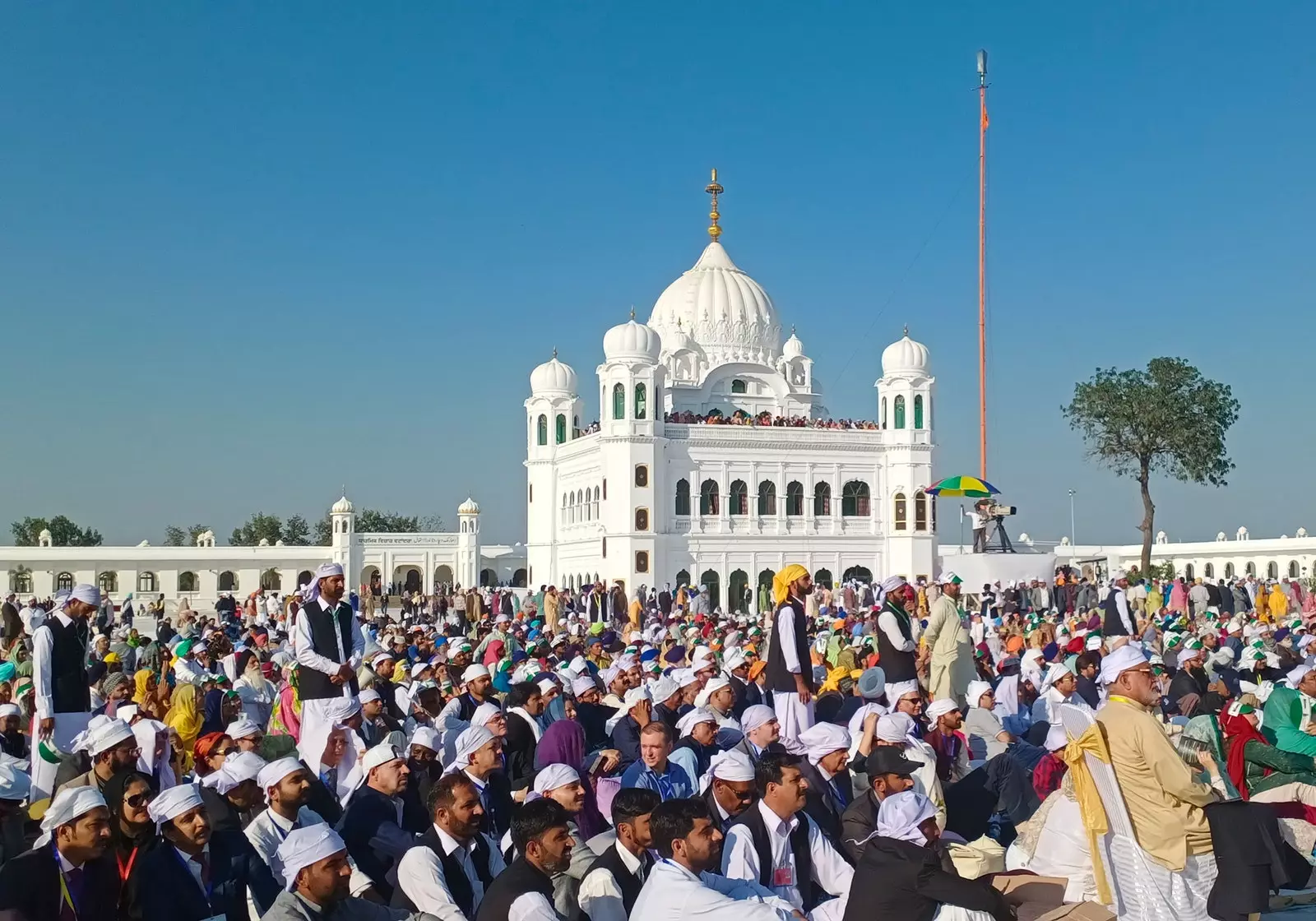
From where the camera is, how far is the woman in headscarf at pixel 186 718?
8.95m

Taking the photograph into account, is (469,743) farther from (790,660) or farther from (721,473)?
(721,473)

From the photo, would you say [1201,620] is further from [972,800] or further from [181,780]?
[181,780]

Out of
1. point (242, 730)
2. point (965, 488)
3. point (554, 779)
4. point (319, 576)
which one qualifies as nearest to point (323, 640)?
point (319, 576)

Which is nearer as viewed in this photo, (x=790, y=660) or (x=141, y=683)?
(x=790, y=660)

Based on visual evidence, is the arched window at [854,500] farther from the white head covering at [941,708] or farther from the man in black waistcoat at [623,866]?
the man in black waistcoat at [623,866]

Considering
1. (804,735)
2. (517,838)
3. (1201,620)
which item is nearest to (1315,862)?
Answer: (804,735)

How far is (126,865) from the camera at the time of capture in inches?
197

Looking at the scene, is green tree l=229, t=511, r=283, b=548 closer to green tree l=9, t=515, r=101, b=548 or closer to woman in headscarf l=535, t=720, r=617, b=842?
green tree l=9, t=515, r=101, b=548

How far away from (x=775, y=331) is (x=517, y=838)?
41.9m

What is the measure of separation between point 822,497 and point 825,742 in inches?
1362

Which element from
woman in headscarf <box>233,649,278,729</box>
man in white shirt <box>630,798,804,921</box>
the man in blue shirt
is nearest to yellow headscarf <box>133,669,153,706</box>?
woman in headscarf <box>233,649,278,729</box>

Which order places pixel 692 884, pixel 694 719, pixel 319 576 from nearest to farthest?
pixel 692 884
pixel 694 719
pixel 319 576

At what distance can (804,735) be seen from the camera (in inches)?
277

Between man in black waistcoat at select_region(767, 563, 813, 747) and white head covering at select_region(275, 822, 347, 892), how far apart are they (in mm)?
4495
